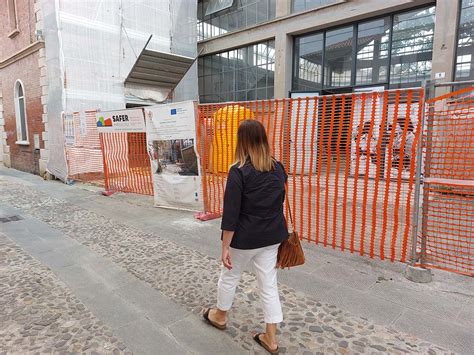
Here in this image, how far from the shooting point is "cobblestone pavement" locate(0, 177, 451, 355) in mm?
2547

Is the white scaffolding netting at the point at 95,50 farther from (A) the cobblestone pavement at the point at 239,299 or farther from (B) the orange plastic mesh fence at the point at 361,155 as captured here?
(B) the orange plastic mesh fence at the point at 361,155

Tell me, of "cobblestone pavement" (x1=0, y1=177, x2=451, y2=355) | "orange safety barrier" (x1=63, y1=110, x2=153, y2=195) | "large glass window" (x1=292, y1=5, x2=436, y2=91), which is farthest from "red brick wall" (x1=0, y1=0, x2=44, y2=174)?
"large glass window" (x1=292, y1=5, x2=436, y2=91)

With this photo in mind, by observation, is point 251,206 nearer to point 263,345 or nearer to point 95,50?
point 263,345

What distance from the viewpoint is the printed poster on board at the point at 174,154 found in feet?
19.9

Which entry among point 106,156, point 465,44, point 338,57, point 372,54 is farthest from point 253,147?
point 338,57

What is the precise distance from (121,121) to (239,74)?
28.9 feet

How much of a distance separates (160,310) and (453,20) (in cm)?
1041

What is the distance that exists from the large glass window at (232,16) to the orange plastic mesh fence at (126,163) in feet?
28.5

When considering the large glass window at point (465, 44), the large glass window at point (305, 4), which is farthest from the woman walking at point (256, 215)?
the large glass window at point (305, 4)

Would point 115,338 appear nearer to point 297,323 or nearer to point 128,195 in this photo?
point 297,323

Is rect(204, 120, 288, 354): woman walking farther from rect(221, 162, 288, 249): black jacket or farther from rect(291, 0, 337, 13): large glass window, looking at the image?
rect(291, 0, 337, 13): large glass window

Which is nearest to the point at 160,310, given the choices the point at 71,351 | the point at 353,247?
the point at 71,351

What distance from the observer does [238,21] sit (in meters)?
14.7

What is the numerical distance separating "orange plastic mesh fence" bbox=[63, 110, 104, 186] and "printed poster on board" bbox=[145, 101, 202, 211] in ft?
11.4
